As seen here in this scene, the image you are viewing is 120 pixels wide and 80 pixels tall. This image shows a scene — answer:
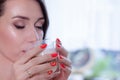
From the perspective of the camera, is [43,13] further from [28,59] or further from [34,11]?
[28,59]

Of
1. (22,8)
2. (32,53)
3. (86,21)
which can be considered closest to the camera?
(32,53)

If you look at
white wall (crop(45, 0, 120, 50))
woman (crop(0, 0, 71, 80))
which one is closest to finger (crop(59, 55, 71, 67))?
woman (crop(0, 0, 71, 80))

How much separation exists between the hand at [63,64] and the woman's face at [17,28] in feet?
0.31

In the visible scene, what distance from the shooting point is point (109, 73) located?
7.39ft

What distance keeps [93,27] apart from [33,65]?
1.46 metres

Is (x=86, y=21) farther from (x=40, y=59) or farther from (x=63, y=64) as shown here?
(x=40, y=59)

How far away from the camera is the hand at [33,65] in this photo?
0.82m

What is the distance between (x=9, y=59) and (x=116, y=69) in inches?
58.2

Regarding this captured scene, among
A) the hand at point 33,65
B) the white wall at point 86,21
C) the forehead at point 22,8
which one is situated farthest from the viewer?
the white wall at point 86,21

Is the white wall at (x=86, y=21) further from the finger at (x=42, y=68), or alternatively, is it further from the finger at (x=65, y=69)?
the finger at (x=42, y=68)

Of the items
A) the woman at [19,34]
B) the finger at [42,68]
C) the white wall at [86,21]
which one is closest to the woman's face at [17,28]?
the woman at [19,34]

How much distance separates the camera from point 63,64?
998 mm

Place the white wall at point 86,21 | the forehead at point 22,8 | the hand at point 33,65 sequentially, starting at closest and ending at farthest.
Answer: the hand at point 33,65 → the forehead at point 22,8 → the white wall at point 86,21

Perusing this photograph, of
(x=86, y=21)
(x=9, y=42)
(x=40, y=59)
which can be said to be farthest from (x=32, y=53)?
(x=86, y=21)
